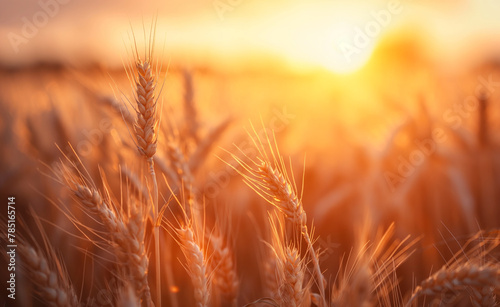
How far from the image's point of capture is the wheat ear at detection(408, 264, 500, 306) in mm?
971

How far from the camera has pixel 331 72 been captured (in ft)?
13.8

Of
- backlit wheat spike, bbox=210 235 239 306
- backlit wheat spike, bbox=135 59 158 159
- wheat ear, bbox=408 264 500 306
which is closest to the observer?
wheat ear, bbox=408 264 500 306

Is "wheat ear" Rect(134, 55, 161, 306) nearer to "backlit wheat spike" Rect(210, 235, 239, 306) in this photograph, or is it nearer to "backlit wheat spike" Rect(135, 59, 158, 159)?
"backlit wheat spike" Rect(135, 59, 158, 159)

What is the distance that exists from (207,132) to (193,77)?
368mm

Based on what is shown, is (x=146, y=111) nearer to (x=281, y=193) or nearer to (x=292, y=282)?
(x=281, y=193)

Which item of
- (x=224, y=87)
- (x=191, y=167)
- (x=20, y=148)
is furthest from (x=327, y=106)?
(x=20, y=148)

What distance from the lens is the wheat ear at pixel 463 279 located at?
97 cm

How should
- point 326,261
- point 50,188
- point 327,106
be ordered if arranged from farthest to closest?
point 327,106, point 50,188, point 326,261

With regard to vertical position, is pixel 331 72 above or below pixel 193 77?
above

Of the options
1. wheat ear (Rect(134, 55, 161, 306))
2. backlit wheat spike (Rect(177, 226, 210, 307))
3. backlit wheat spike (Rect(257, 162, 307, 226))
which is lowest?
backlit wheat spike (Rect(177, 226, 210, 307))

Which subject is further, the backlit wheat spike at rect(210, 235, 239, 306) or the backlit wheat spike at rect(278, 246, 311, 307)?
the backlit wheat spike at rect(210, 235, 239, 306)

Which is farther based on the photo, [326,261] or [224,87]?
[224,87]

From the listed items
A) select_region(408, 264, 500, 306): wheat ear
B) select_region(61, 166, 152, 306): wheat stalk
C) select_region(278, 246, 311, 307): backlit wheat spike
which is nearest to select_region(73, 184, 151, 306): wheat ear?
select_region(61, 166, 152, 306): wheat stalk

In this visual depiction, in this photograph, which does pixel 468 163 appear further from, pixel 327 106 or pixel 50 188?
pixel 50 188
